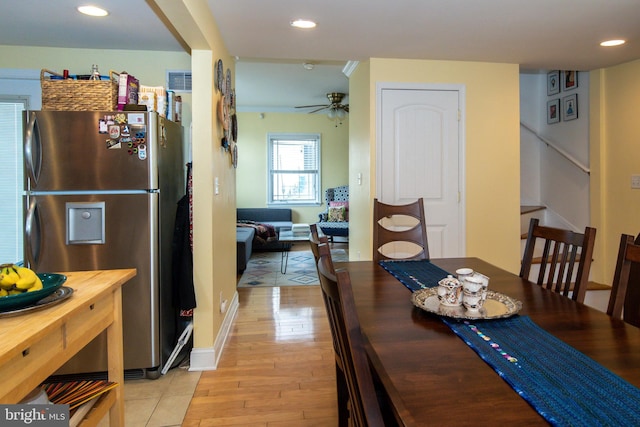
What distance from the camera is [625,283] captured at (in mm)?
1348

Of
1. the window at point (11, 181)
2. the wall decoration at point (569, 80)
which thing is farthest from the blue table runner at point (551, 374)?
the wall decoration at point (569, 80)

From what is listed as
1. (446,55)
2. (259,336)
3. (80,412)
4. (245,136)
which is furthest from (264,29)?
(245,136)

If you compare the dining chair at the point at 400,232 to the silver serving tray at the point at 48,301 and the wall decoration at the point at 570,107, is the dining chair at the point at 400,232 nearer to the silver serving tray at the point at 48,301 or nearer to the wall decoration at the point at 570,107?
the silver serving tray at the point at 48,301

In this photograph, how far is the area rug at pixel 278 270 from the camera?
15.3ft

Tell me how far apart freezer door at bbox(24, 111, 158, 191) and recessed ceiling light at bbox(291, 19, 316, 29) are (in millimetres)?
1133

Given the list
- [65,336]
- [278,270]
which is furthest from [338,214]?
[65,336]

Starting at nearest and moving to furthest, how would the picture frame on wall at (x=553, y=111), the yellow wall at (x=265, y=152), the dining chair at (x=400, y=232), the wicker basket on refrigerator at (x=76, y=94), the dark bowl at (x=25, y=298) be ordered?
the dark bowl at (x=25, y=298) → the wicker basket on refrigerator at (x=76, y=94) → the dining chair at (x=400, y=232) → the picture frame on wall at (x=553, y=111) → the yellow wall at (x=265, y=152)

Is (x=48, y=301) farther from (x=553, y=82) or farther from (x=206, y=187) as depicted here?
(x=553, y=82)

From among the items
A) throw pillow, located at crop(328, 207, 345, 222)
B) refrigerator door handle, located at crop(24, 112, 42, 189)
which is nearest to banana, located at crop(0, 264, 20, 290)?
refrigerator door handle, located at crop(24, 112, 42, 189)

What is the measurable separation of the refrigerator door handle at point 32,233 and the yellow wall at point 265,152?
5437mm

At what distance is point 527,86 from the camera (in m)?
4.76

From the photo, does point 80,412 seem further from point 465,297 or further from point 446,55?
point 446,55

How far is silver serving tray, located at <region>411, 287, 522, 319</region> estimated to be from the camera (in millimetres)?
1245

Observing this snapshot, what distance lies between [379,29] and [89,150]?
80.9 inches
